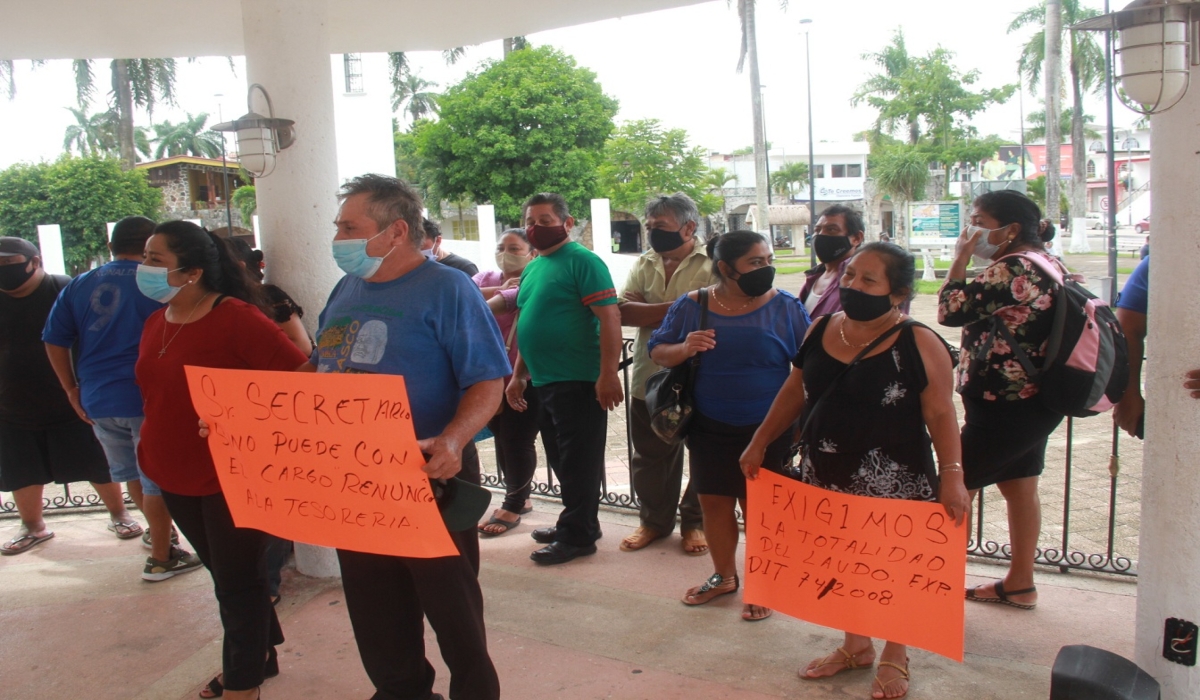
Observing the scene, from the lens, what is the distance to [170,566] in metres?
4.36

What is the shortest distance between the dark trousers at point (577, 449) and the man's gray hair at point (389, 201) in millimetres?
1747

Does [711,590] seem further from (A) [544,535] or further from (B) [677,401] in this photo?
(A) [544,535]

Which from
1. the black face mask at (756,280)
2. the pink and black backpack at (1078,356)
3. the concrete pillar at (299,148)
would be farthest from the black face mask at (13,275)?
the pink and black backpack at (1078,356)

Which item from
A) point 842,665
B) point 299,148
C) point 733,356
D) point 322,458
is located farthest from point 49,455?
point 842,665

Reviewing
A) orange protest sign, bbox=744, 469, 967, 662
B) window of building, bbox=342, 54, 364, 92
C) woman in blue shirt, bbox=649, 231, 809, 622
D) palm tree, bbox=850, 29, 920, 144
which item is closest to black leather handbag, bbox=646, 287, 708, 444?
woman in blue shirt, bbox=649, 231, 809, 622

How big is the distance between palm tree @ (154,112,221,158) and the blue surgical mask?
227 ft

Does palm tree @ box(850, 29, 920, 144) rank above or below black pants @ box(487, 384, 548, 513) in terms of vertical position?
above

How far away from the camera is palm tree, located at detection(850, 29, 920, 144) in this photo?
41.6 metres

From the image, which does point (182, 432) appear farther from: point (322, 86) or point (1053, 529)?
point (1053, 529)

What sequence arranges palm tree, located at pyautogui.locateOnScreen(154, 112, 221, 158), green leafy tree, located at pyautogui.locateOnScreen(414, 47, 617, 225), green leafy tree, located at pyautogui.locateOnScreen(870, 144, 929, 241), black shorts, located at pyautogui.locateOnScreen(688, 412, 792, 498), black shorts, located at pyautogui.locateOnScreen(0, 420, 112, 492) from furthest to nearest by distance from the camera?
palm tree, located at pyautogui.locateOnScreen(154, 112, 221, 158), green leafy tree, located at pyautogui.locateOnScreen(870, 144, 929, 241), green leafy tree, located at pyautogui.locateOnScreen(414, 47, 617, 225), black shorts, located at pyautogui.locateOnScreen(0, 420, 112, 492), black shorts, located at pyautogui.locateOnScreen(688, 412, 792, 498)

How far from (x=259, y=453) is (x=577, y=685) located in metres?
1.37

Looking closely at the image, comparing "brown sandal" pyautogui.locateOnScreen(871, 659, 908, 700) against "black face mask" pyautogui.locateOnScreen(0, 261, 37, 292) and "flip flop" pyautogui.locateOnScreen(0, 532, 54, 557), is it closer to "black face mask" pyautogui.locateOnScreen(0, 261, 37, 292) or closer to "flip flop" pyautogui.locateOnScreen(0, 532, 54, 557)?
"black face mask" pyautogui.locateOnScreen(0, 261, 37, 292)

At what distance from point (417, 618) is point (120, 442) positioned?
2.30 metres

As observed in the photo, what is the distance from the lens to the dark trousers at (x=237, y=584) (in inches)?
113
